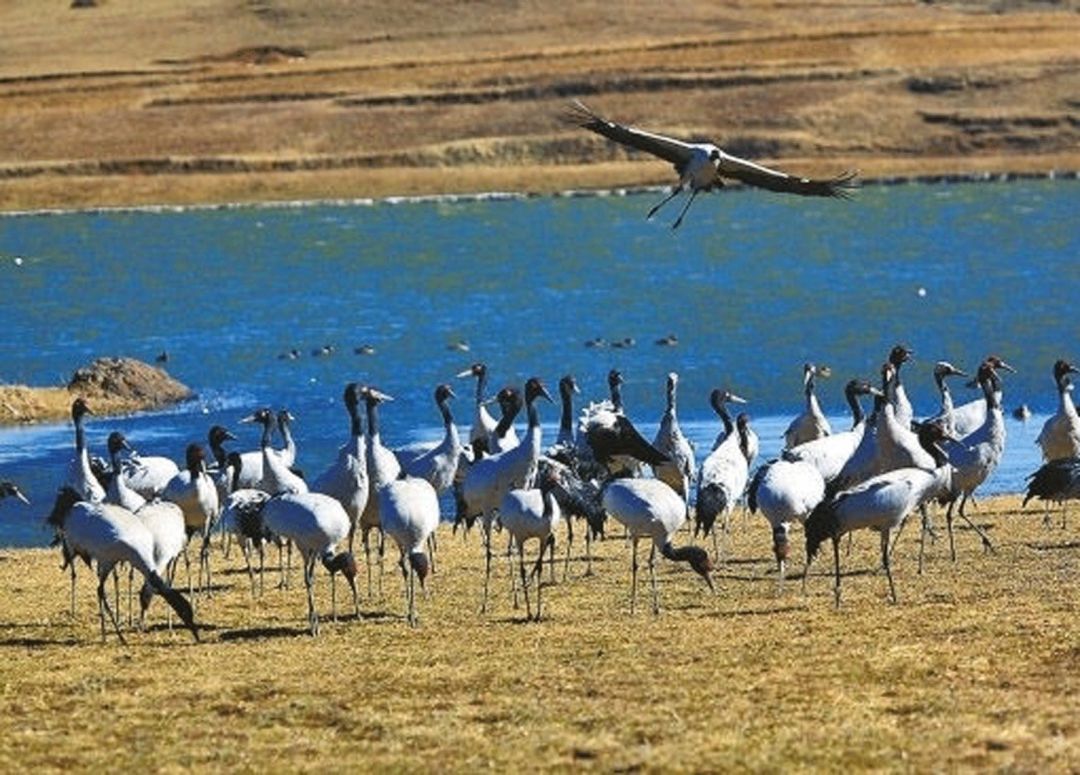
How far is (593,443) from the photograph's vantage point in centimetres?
2208

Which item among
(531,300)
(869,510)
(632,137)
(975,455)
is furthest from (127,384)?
(869,510)

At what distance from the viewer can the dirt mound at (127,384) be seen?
39.3m

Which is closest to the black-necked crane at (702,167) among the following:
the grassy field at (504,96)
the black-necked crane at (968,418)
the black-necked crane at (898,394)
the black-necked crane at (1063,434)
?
the black-necked crane at (898,394)

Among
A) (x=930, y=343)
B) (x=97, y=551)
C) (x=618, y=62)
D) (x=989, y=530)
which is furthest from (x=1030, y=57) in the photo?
(x=97, y=551)

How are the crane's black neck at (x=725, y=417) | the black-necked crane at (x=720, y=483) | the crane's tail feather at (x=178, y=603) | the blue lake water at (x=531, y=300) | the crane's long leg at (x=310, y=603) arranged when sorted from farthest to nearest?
the blue lake water at (x=531, y=300) < the crane's black neck at (x=725, y=417) < the black-necked crane at (x=720, y=483) < the crane's long leg at (x=310, y=603) < the crane's tail feather at (x=178, y=603)

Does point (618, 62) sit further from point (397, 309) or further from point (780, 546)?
point (780, 546)

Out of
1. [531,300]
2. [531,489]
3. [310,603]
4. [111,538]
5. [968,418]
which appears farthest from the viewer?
[531,300]

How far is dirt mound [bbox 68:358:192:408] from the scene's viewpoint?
39281 millimetres

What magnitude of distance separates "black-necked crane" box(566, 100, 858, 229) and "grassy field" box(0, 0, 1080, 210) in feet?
220

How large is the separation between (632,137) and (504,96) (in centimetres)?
A: 8506

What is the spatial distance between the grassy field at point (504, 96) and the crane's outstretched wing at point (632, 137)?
67295 mm

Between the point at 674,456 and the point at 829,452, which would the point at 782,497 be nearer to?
the point at 829,452

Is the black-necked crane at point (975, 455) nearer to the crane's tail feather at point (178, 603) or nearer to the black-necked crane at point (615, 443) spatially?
the black-necked crane at point (615, 443)

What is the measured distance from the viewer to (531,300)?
58.6 metres
